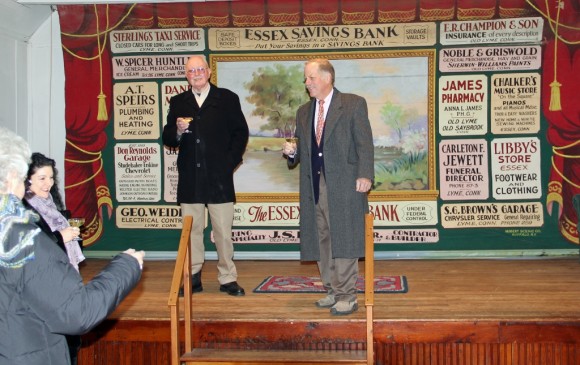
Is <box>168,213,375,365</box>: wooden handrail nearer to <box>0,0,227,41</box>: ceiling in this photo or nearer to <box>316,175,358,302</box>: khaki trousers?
<box>316,175,358,302</box>: khaki trousers

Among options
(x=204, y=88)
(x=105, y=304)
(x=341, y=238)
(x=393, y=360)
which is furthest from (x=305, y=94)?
(x=105, y=304)

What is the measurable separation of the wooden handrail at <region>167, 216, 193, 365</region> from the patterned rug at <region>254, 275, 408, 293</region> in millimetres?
1156

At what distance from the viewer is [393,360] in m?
4.58

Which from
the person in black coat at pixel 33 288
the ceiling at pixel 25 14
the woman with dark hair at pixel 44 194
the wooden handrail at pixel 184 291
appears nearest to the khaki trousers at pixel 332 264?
the wooden handrail at pixel 184 291

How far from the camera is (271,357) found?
170 inches

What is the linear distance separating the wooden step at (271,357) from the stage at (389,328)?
117 mm

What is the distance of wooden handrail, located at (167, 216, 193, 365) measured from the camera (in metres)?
4.11

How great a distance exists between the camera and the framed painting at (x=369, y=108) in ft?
23.2

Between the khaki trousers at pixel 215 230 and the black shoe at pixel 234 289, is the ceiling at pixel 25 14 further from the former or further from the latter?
the black shoe at pixel 234 289

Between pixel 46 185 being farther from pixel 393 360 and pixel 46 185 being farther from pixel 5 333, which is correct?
pixel 393 360

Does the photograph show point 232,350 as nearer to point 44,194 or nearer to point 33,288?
point 44,194

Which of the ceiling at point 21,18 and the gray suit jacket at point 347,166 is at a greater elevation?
the ceiling at point 21,18

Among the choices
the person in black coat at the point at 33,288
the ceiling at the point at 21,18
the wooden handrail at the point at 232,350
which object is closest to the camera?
the person in black coat at the point at 33,288

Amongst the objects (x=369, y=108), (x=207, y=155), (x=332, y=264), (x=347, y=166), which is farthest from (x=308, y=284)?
(x=369, y=108)
